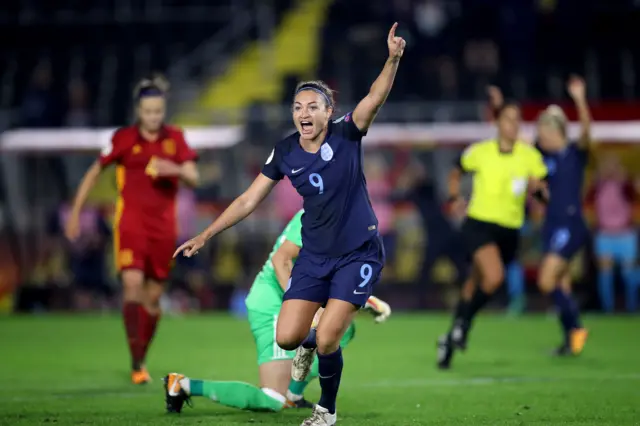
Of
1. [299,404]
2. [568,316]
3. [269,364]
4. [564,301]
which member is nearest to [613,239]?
[564,301]

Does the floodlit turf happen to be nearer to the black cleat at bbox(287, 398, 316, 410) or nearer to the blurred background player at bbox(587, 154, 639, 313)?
the black cleat at bbox(287, 398, 316, 410)

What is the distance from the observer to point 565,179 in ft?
42.8

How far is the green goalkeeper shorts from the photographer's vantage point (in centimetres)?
812

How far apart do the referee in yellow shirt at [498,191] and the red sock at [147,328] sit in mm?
2947

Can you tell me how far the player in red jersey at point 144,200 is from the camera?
35.0 ft

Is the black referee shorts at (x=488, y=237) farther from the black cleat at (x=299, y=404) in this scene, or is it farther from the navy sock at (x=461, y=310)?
the black cleat at (x=299, y=404)

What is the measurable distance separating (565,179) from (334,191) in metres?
6.30

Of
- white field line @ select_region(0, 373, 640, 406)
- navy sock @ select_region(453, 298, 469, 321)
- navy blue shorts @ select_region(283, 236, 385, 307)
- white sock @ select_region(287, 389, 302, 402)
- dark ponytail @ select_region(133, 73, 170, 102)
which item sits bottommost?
white field line @ select_region(0, 373, 640, 406)

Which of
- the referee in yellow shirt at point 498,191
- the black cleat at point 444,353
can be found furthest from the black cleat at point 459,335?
the referee in yellow shirt at point 498,191

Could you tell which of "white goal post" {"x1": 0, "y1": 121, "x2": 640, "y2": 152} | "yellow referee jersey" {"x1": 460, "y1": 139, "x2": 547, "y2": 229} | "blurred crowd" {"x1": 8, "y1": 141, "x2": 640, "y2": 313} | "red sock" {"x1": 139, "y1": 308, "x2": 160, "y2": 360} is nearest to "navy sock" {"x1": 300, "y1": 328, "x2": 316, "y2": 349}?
"red sock" {"x1": 139, "y1": 308, "x2": 160, "y2": 360}

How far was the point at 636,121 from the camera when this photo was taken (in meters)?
20.8

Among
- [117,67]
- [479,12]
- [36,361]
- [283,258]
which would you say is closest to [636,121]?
[479,12]

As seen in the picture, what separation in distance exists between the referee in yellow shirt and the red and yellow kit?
2865mm

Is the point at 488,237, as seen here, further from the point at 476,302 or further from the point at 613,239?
the point at 613,239
